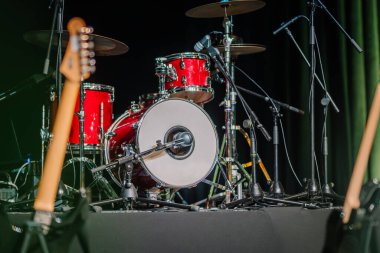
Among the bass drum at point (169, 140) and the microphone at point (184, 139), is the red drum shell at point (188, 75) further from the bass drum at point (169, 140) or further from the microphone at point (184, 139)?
the microphone at point (184, 139)

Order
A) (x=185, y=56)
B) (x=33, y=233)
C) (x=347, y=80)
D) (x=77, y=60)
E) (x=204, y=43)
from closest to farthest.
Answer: (x=77, y=60) < (x=33, y=233) < (x=204, y=43) < (x=185, y=56) < (x=347, y=80)

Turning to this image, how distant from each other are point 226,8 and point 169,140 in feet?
4.38

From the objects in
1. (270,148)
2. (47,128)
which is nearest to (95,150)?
(47,128)

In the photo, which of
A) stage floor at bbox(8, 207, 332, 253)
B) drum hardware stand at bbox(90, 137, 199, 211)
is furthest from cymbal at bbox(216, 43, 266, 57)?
stage floor at bbox(8, 207, 332, 253)

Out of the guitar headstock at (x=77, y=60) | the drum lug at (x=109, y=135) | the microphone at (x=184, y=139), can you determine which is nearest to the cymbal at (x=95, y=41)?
the drum lug at (x=109, y=135)

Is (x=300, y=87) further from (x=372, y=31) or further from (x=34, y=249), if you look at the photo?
(x=34, y=249)

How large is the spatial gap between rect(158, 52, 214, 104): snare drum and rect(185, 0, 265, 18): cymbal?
1.36 feet

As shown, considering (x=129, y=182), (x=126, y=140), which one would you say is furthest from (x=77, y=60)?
(x=126, y=140)

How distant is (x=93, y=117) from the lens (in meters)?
4.92

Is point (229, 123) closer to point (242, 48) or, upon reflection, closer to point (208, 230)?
point (242, 48)

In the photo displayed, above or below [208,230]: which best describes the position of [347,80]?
above

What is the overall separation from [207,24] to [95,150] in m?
1.91

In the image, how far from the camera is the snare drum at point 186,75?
4.67m

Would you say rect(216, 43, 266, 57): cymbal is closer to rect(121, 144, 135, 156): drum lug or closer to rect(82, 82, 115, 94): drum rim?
rect(82, 82, 115, 94): drum rim
